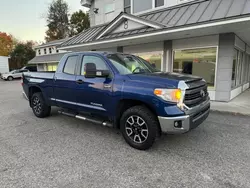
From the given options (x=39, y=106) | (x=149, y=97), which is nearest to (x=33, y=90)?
(x=39, y=106)

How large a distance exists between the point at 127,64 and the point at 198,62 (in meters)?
5.71

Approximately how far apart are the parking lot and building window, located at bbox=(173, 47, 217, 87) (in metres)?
3.91

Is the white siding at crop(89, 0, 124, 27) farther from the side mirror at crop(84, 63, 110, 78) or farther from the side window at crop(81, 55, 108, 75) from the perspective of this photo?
the side mirror at crop(84, 63, 110, 78)

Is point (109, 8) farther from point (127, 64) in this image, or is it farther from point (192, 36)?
point (127, 64)

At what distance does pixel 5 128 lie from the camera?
482 cm

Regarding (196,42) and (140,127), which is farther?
(196,42)

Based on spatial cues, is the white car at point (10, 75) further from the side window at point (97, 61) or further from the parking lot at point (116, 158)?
the side window at point (97, 61)

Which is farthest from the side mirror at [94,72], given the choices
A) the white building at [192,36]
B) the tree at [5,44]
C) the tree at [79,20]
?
the tree at [5,44]

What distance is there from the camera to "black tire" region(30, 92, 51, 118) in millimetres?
5445

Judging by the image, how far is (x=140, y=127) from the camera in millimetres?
3363

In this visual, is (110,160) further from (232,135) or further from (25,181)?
(232,135)

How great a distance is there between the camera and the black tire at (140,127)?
318 cm

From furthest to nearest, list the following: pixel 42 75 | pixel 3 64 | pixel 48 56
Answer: pixel 3 64 < pixel 48 56 < pixel 42 75

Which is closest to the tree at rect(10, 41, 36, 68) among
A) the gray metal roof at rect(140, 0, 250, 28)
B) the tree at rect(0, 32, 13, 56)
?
the tree at rect(0, 32, 13, 56)
